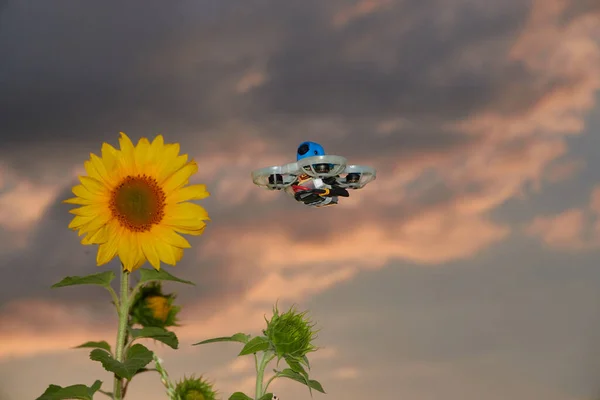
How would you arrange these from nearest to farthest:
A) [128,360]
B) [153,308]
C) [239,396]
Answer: [128,360]
[239,396]
[153,308]

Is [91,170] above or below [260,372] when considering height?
above

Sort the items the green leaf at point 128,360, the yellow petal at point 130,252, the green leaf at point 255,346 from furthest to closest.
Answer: the green leaf at point 255,346
the yellow petal at point 130,252
the green leaf at point 128,360

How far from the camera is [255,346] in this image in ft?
11.0

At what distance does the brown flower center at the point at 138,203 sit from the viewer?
3.05 meters

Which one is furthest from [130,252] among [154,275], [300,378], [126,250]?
[300,378]

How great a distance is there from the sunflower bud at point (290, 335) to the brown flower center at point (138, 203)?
82 cm

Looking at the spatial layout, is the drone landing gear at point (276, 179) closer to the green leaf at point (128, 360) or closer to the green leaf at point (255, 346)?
the green leaf at point (255, 346)

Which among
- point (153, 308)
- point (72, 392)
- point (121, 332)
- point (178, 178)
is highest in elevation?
point (178, 178)

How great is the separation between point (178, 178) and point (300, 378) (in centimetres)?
111

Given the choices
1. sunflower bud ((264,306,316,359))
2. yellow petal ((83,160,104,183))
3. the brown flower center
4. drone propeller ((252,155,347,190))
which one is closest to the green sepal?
sunflower bud ((264,306,316,359))

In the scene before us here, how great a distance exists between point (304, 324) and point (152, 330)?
35.1 inches

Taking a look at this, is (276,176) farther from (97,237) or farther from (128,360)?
(128,360)

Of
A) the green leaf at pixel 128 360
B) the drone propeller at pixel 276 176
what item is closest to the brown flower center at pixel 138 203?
the green leaf at pixel 128 360

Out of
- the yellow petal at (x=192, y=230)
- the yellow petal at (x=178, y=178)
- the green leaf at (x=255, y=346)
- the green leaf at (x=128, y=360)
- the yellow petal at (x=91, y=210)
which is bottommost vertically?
the green leaf at (x=128, y=360)
